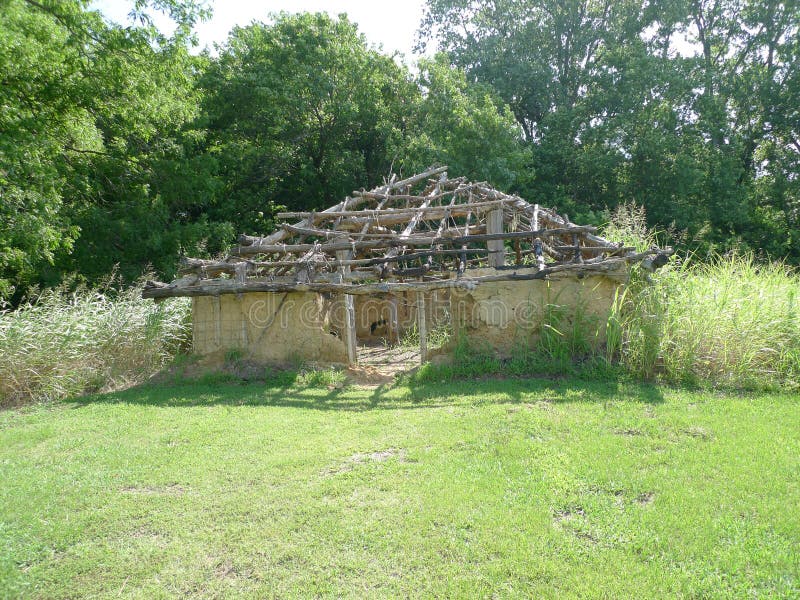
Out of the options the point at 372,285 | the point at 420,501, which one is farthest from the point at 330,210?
the point at 420,501

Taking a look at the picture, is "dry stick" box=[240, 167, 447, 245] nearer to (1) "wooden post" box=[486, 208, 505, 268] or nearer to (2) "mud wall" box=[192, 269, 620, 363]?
(2) "mud wall" box=[192, 269, 620, 363]

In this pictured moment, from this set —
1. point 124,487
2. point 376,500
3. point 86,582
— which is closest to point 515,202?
point 376,500

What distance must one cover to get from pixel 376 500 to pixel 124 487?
7.97 ft

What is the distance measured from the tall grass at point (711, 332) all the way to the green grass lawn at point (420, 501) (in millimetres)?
791

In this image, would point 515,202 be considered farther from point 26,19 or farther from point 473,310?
point 26,19

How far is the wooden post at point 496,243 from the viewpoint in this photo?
10242mm

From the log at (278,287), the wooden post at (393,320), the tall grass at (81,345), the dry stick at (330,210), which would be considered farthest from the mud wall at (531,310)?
the tall grass at (81,345)

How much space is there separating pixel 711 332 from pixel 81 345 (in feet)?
34.5

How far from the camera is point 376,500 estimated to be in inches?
160

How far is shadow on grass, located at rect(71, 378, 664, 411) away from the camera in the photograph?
675 centimetres

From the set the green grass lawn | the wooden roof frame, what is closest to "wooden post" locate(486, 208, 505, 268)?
the wooden roof frame

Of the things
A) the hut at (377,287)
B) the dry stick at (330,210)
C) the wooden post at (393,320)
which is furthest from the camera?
the wooden post at (393,320)

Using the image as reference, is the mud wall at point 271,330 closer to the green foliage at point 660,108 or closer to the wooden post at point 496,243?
the wooden post at point 496,243

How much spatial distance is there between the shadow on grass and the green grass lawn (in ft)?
0.70
